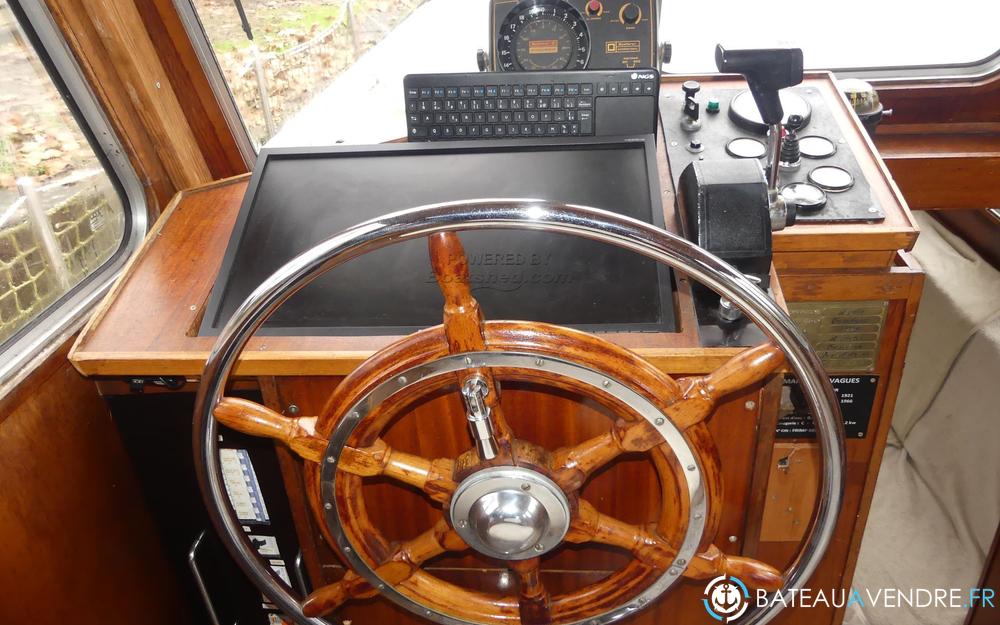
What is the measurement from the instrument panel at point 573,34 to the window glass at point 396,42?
318 mm

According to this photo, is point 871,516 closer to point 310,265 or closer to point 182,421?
point 182,421

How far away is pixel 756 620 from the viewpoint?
1.12 meters

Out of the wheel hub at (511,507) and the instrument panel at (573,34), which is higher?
the instrument panel at (573,34)

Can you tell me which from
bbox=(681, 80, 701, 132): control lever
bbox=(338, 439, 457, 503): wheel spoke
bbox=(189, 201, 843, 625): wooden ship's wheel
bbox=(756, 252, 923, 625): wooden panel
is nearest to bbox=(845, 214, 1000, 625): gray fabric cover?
bbox=(756, 252, 923, 625): wooden panel

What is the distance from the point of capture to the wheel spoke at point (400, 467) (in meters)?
0.97

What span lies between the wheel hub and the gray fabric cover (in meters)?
1.41

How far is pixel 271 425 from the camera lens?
3.15 ft

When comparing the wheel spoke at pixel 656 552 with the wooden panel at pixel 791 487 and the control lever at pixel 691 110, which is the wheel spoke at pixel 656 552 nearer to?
the wooden panel at pixel 791 487

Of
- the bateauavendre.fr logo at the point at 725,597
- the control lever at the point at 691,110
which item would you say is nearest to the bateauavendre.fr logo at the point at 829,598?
the bateauavendre.fr logo at the point at 725,597

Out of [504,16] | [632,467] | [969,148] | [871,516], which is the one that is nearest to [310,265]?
[632,467]

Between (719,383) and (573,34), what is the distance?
0.81m

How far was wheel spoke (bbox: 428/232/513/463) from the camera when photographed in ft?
2.82

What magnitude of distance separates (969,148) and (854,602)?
1.13 meters

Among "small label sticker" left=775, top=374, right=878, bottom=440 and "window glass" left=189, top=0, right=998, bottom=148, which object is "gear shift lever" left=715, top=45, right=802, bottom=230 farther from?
"window glass" left=189, top=0, right=998, bottom=148
